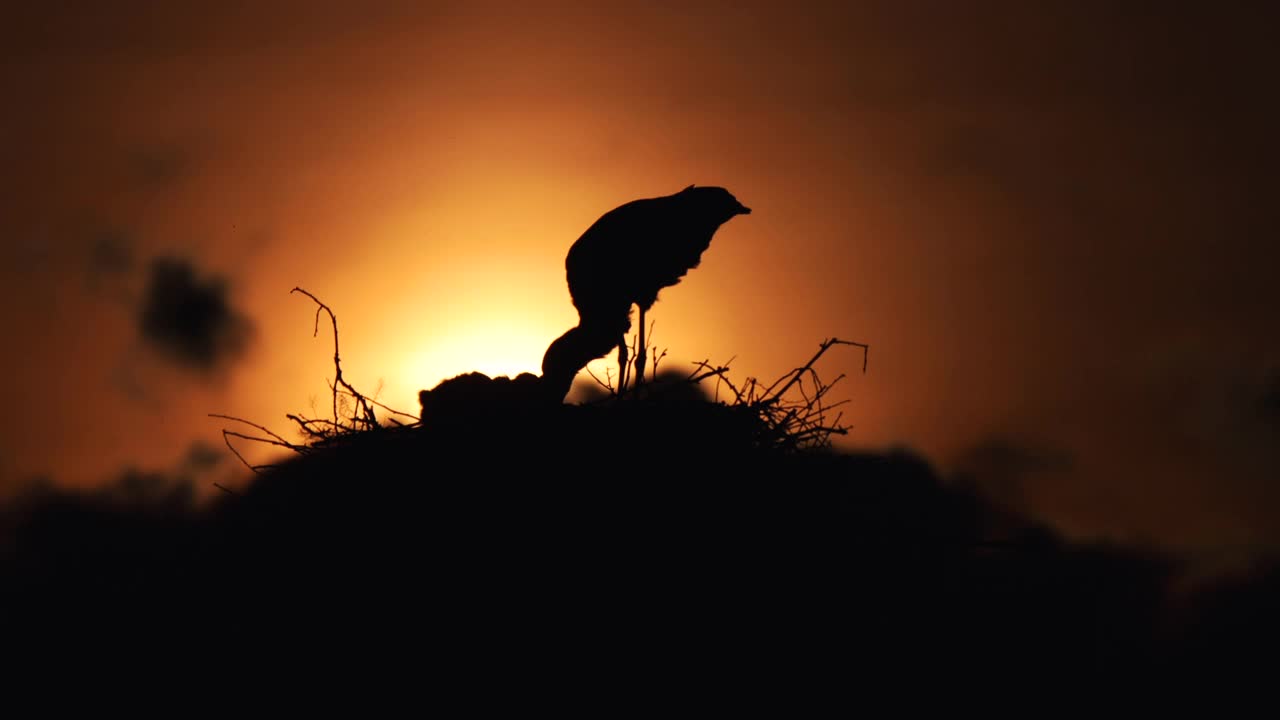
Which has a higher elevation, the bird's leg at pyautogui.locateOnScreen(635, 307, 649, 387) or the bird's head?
the bird's head

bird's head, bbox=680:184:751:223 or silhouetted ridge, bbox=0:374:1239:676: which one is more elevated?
bird's head, bbox=680:184:751:223

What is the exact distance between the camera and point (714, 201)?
6.33 meters

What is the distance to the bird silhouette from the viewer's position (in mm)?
6238

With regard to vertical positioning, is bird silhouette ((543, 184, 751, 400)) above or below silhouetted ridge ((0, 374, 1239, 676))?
above

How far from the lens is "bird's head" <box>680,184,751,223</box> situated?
6.30m

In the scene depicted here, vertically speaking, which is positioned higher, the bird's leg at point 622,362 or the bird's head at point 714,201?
the bird's head at point 714,201

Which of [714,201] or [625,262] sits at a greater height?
[714,201]

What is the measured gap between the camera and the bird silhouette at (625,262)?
20.5ft

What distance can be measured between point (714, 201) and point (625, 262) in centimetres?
62

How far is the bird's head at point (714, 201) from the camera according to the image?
6297 millimetres

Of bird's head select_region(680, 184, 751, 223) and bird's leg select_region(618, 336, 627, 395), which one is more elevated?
bird's head select_region(680, 184, 751, 223)

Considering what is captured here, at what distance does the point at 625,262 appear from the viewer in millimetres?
6266

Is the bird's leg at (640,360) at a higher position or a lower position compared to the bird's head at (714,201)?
lower

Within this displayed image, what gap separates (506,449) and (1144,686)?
3.72 m
